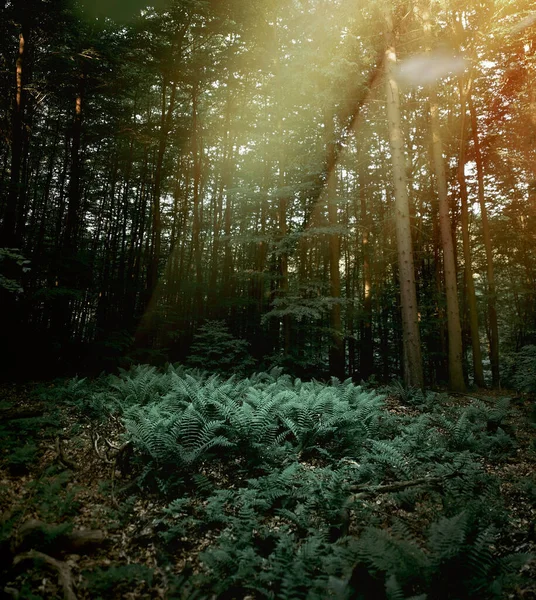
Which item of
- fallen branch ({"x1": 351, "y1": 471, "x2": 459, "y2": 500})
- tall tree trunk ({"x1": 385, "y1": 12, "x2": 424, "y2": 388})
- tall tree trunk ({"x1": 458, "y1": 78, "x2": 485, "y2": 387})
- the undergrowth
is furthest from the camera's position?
tall tree trunk ({"x1": 458, "y1": 78, "x2": 485, "y2": 387})

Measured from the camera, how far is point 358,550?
2.79m

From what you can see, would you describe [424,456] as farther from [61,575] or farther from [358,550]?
[61,575]

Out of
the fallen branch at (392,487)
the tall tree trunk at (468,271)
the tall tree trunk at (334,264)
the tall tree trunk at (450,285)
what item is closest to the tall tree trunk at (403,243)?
the tall tree trunk at (450,285)

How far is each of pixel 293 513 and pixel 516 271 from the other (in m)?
20.8

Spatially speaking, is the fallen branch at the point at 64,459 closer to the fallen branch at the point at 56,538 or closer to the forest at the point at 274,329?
the forest at the point at 274,329

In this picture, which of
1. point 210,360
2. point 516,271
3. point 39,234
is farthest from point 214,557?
point 516,271

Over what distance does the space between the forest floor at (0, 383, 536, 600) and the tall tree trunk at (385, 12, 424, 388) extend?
327 cm

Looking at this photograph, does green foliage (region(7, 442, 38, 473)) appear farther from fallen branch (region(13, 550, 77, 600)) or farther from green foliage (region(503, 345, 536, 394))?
green foliage (region(503, 345, 536, 394))

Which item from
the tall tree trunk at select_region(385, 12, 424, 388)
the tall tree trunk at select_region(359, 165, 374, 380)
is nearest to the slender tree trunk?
the tall tree trunk at select_region(385, 12, 424, 388)

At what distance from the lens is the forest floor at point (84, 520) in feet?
9.21

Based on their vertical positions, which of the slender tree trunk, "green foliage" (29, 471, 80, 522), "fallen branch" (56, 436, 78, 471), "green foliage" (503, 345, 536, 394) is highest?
the slender tree trunk

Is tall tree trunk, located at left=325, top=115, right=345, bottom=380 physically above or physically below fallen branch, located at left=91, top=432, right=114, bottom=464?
above

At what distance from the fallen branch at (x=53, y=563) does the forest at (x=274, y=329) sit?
2 centimetres

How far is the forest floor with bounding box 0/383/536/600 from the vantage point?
2809 millimetres
